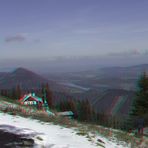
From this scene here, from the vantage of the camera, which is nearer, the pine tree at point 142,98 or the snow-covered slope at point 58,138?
the snow-covered slope at point 58,138

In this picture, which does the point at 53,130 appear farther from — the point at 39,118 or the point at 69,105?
the point at 69,105

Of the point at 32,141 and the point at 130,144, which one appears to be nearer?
the point at 32,141

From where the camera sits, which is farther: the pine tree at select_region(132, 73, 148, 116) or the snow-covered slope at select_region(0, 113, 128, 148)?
the pine tree at select_region(132, 73, 148, 116)

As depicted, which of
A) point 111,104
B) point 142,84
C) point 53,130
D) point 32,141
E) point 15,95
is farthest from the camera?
point 111,104

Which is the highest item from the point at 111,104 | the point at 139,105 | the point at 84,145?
the point at 84,145

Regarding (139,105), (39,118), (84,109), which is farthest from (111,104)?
(39,118)

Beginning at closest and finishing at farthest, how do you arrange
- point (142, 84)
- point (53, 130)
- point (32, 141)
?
point (32, 141), point (53, 130), point (142, 84)

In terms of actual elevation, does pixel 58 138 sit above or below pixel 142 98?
above

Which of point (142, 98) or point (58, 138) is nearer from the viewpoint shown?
point (58, 138)

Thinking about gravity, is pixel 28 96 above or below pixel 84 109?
above
